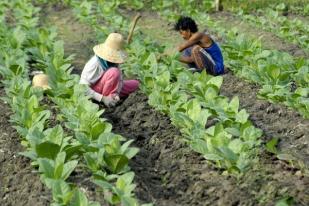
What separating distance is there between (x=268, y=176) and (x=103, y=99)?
7.81 feet

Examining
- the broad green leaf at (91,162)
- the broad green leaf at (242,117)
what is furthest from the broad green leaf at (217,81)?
the broad green leaf at (91,162)

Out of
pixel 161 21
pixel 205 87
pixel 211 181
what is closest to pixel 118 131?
pixel 205 87

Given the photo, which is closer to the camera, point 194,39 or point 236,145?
point 236,145

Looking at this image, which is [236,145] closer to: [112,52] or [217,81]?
[217,81]

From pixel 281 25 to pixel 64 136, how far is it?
7.73 meters

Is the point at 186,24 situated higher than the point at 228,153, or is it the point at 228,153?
the point at 228,153

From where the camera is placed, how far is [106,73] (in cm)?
674

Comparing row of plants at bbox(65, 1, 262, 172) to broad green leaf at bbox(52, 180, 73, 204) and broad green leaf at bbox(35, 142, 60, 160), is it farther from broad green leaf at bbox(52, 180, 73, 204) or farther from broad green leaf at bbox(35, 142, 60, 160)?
broad green leaf at bbox(52, 180, 73, 204)

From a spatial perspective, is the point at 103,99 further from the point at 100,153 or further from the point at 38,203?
the point at 38,203

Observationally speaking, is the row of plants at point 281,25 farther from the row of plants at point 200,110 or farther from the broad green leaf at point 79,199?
the broad green leaf at point 79,199

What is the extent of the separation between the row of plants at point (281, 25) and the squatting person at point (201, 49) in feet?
7.44

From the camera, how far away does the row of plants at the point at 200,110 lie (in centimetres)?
504

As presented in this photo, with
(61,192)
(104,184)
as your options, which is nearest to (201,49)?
(104,184)

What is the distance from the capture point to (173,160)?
547cm
